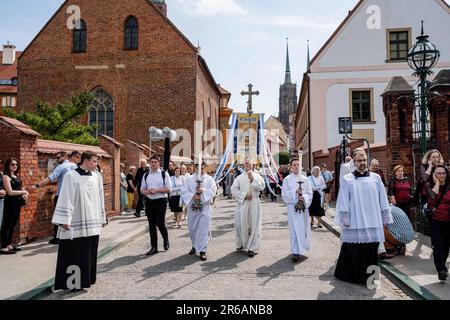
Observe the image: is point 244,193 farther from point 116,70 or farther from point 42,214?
point 116,70

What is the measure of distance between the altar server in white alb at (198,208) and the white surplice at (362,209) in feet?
9.41

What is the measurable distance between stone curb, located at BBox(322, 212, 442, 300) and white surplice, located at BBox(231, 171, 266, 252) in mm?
2422

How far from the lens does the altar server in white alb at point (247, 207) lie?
8.20 meters

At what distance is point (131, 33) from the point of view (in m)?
26.9

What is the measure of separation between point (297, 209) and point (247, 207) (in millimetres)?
1124

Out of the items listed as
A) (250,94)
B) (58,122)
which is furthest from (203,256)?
(58,122)

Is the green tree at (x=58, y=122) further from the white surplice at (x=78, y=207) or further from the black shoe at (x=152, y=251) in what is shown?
the white surplice at (x=78, y=207)

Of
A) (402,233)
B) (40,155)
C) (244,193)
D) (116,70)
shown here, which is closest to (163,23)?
(116,70)

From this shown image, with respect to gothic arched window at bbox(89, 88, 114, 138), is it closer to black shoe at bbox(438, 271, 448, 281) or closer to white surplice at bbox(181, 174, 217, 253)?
white surplice at bbox(181, 174, 217, 253)

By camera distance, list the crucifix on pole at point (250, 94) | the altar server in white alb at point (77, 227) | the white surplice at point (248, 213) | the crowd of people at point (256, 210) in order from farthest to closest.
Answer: the crucifix on pole at point (250, 94) < the white surplice at point (248, 213) < the crowd of people at point (256, 210) < the altar server in white alb at point (77, 227)

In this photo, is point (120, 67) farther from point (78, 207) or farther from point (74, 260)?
point (74, 260)

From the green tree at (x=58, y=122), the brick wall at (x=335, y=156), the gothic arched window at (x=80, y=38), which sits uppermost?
the gothic arched window at (x=80, y=38)

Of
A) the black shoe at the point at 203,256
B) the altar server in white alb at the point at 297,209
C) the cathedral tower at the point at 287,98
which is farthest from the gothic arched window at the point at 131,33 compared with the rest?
the cathedral tower at the point at 287,98

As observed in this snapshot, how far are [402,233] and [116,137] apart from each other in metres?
22.2
